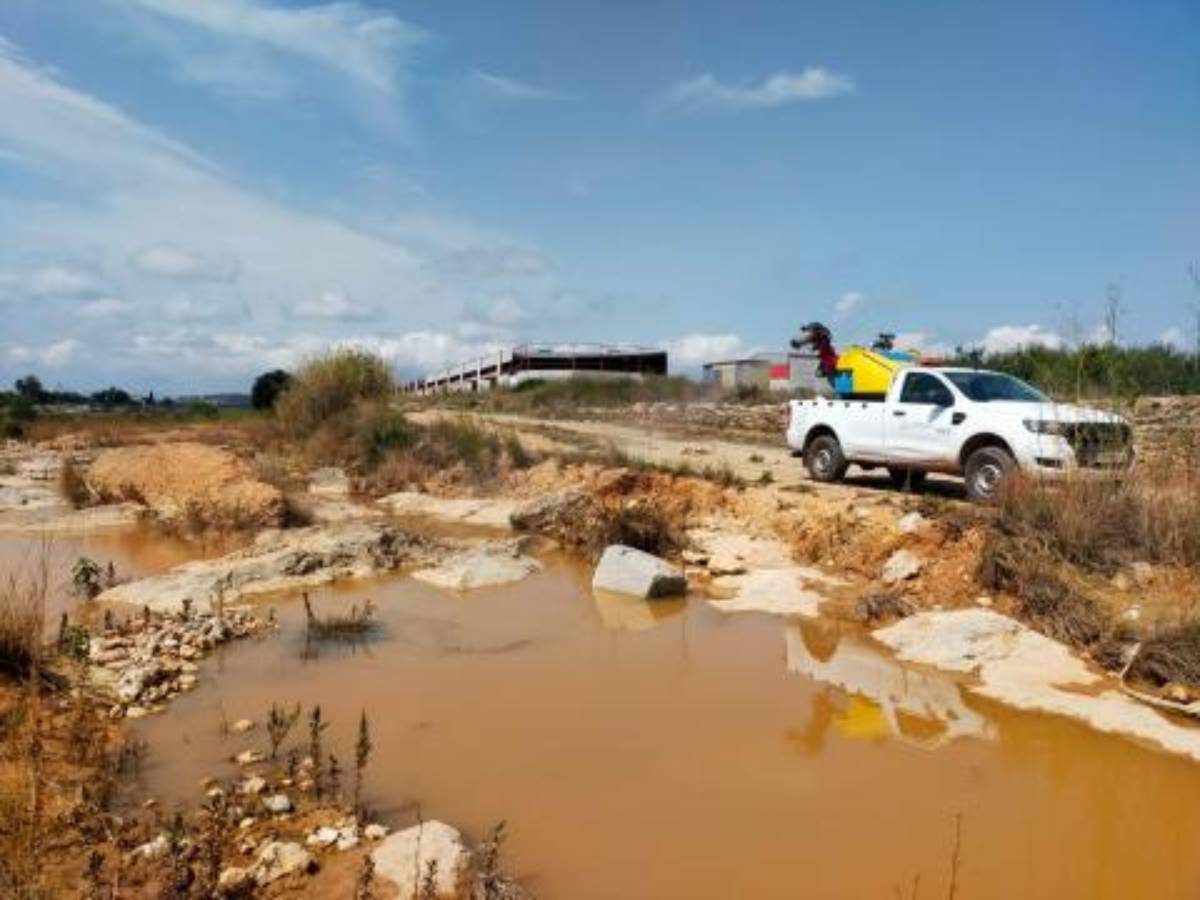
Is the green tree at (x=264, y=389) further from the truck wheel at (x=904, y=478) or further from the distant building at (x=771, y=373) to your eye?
the truck wheel at (x=904, y=478)

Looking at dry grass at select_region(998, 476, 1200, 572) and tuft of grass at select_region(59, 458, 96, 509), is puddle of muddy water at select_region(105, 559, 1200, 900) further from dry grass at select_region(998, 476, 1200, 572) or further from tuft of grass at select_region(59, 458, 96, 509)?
tuft of grass at select_region(59, 458, 96, 509)

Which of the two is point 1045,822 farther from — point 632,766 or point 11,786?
point 11,786

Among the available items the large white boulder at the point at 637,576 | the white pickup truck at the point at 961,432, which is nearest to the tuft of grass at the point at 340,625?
the large white boulder at the point at 637,576

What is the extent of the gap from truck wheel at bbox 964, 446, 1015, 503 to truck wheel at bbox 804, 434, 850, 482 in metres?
2.57

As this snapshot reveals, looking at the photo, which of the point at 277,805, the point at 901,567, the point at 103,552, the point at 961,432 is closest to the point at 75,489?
the point at 103,552

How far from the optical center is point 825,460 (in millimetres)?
15422

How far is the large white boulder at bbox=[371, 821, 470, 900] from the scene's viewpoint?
462cm

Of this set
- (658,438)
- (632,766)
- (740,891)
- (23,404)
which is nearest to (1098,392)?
(632,766)

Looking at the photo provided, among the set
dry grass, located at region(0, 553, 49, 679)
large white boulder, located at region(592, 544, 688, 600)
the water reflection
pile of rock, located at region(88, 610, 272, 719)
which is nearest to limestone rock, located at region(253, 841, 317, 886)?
pile of rock, located at region(88, 610, 272, 719)

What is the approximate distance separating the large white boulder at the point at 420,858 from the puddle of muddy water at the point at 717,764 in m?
0.44

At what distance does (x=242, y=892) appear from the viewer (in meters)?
4.62

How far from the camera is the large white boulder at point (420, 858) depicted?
15.1ft

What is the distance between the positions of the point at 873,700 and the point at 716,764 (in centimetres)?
186

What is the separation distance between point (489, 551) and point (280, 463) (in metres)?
12.6
